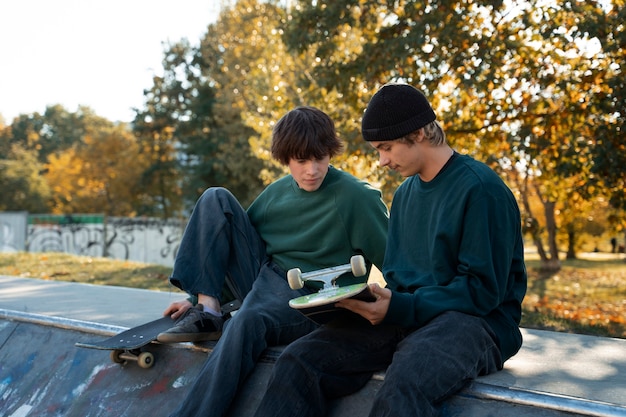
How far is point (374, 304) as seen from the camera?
2.54 m

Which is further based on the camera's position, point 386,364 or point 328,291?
point 386,364

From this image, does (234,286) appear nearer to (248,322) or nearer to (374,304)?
(248,322)

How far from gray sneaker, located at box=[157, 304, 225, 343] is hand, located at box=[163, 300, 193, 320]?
7 cm

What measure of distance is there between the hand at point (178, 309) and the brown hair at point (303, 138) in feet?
3.09

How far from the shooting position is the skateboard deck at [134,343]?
346cm

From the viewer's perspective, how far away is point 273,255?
3.70 meters

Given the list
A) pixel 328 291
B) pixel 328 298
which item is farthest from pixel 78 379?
pixel 328 298

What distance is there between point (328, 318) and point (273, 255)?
918 mm

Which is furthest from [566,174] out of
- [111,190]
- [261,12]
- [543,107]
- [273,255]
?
[111,190]

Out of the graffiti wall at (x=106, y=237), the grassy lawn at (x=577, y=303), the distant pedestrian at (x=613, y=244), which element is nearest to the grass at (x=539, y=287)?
the grassy lawn at (x=577, y=303)

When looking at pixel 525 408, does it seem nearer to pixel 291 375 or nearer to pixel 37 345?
pixel 291 375

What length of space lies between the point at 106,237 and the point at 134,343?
26.7 meters

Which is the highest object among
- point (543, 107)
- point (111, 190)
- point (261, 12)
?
point (261, 12)

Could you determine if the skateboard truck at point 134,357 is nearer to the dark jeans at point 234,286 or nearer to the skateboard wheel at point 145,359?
the skateboard wheel at point 145,359
